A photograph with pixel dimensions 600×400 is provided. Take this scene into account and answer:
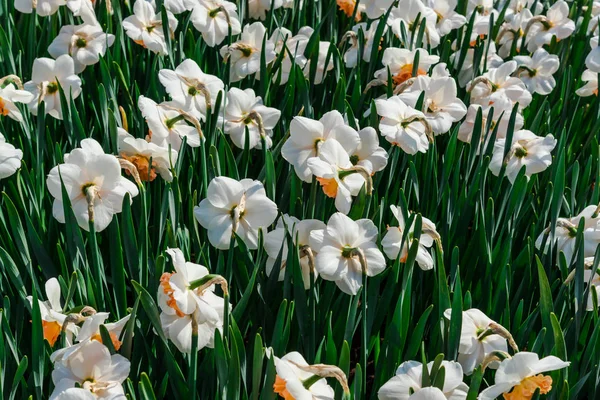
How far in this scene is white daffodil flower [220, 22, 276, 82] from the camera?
2.13m

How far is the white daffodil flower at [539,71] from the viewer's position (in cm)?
230

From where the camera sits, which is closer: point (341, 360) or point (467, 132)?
point (341, 360)

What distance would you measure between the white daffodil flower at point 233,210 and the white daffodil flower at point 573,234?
0.60m

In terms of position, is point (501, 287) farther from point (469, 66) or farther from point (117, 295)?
point (469, 66)

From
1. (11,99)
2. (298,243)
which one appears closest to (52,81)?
(11,99)

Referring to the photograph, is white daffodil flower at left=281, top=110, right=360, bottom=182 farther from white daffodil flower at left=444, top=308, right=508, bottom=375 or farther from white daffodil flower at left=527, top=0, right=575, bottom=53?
white daffodil flower at left=527, top=0, right=575, bottom=53

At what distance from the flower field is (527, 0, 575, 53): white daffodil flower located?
24 cm

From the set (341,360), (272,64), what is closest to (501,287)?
(341,360)

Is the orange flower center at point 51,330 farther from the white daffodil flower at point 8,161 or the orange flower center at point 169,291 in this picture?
the white daffodil flower at point 8,161

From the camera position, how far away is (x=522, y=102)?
6.68ft

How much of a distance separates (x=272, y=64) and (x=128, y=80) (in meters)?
0.40

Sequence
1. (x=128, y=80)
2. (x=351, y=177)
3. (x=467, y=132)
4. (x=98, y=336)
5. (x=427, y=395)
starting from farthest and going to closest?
1. (x=128, y=80)
2. (x=467, y=132)
3. (x=351, y=177)
4. (x=98, y=336)
5. (x=427, y=395)

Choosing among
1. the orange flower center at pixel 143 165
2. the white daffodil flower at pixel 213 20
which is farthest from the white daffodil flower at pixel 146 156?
the white daffodil flower at pixel 213 20

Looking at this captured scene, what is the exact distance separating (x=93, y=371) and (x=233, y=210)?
41 cm
